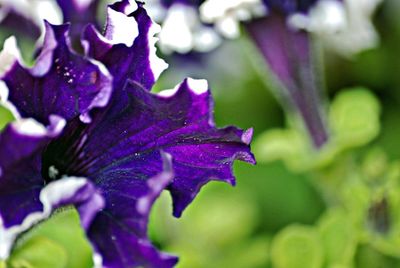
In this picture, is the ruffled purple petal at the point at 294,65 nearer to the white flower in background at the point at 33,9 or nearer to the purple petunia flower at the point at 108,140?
the white flower in background at the point at 33,9

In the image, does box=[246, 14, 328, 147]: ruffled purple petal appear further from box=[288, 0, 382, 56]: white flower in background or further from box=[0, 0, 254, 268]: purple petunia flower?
box=[0, 0, 254, 268]: purple petunia flower

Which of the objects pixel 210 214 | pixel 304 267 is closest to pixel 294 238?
pixel 304 267

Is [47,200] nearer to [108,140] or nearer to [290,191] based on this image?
[108,140]

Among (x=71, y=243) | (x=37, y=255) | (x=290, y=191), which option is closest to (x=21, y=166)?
(x=37, y=255)

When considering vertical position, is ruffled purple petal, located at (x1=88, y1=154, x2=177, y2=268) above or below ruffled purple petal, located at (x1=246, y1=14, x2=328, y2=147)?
above

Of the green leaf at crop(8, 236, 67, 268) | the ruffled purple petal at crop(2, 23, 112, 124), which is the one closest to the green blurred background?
the green leaf at crop(8, 236, 67, 268)

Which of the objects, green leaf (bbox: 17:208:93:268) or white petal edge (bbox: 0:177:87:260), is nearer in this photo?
white petal edge (bbox: 0:177:87:260)

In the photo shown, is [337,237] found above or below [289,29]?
below

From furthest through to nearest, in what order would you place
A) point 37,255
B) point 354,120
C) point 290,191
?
1. point 290,191
2. point 354,120
3. point 37,255
